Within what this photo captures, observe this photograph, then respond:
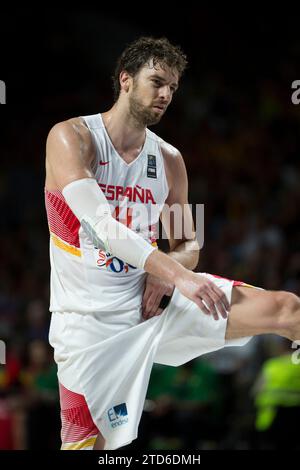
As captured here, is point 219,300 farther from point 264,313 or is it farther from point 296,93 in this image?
point 296,93

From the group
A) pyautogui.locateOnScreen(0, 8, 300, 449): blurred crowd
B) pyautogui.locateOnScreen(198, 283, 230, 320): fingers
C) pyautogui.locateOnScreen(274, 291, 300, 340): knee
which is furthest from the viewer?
pyautogui.locateOnScreen(0, 8, 300, 449): blurred crowd

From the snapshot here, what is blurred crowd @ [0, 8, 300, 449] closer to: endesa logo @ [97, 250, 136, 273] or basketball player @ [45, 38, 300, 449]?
basketball player @ [45, 38, 300, 449]

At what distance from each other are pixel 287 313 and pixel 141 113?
133 centimetres

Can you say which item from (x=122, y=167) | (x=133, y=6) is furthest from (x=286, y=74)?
(x=122, y=167)

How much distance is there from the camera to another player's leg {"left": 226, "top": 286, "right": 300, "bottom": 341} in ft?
13.8

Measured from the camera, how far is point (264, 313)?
4.25 m

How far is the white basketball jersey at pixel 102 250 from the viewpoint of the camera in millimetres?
4434

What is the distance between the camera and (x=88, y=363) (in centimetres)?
434

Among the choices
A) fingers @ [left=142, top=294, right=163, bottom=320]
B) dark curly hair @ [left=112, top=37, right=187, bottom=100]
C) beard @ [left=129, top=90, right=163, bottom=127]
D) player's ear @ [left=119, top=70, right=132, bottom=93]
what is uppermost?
dark curly hair @ [left=112, top=37, right=187, bottom=100]

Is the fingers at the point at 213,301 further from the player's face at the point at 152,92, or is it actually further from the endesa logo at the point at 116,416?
the player's face at the point at 152,92

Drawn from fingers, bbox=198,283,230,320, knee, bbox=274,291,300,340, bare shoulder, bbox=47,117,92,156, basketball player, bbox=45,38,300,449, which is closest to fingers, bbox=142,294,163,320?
basketball player, bbox=45,38,300,449

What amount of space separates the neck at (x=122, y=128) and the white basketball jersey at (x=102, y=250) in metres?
0.04

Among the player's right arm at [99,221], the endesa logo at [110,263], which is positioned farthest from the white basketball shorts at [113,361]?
the player's right arm at [99,221]
